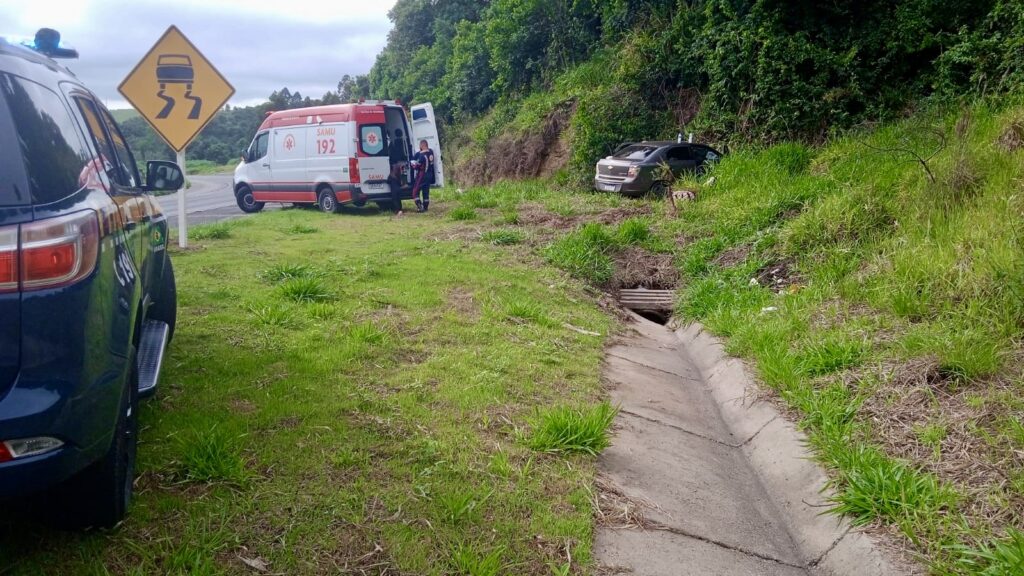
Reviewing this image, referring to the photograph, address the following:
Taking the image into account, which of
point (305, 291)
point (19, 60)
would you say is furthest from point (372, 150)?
point (19, 60)

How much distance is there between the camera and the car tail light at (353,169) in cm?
1595

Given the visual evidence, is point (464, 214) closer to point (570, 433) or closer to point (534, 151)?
point (534, 151)

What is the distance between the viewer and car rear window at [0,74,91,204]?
8.23 feet

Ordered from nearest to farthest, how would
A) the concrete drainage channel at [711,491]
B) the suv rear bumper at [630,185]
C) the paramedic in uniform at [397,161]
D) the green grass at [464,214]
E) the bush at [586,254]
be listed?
1. the concrete drainage channel at [711,491]
2. the bush at [586,254]
3. the green grass at [464,214]
4. the suv rear bumper at [630,185]
5. the paramedic in uniform at [397,161]

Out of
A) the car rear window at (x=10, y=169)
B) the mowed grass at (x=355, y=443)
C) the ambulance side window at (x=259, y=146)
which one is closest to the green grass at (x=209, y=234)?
the mowed grass at (x=355, y=443)

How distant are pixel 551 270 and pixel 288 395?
212 inches

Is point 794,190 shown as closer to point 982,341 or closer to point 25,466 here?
point 982,341

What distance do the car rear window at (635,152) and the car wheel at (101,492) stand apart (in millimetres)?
14277

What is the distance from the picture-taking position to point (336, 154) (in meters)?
16.2

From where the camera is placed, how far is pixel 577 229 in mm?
11922

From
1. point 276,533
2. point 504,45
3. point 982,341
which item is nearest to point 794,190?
point 982,341

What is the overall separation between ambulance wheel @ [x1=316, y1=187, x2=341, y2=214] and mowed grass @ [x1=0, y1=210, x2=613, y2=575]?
373 inches

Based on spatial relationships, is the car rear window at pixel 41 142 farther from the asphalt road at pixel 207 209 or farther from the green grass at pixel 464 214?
the asphalt road at pixel 207 209

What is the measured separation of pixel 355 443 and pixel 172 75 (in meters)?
7.43
